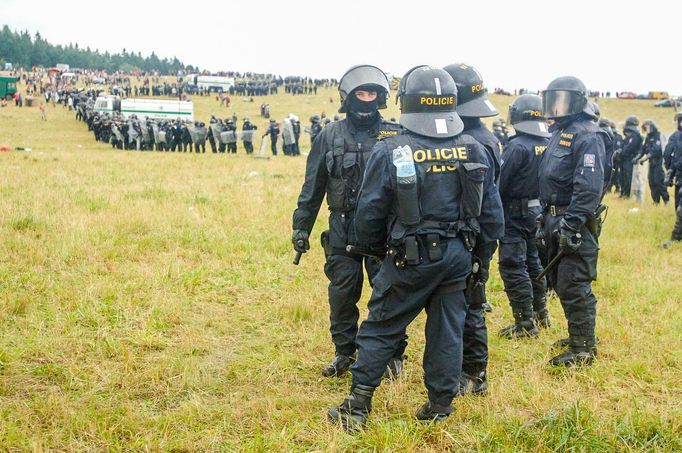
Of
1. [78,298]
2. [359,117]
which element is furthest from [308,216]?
[78,298]

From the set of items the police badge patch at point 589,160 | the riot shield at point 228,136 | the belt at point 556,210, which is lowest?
the belt at point 556,210

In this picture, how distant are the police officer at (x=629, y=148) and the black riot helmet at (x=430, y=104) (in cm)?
1149

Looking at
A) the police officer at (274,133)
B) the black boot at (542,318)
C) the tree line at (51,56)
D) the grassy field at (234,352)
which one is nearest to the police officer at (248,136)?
the police officer at (274,133)

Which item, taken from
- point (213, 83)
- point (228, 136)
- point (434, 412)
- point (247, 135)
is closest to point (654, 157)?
point (434, 412)

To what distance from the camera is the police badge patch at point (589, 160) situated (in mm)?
4341

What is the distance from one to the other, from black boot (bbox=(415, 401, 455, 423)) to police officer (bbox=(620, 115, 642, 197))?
1186cm

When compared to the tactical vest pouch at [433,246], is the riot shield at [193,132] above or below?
above

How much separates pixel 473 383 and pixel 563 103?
7.27 ft

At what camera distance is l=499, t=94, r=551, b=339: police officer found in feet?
17.3

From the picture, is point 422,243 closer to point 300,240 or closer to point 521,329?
point 300,240

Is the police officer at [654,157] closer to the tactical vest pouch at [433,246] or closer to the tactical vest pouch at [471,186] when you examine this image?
the tactical vest pouch at [471,186]

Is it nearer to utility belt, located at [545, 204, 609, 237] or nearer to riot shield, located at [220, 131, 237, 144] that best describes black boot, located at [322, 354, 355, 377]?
utility belt, located at [545, 204, 609, 237]

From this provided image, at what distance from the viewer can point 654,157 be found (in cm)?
1232

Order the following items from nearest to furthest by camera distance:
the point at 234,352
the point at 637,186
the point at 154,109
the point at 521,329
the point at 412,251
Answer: the point at 412,251 → the point at 234,352 → the point at 521,329 → the point at 637,186 → the point at 154,109
